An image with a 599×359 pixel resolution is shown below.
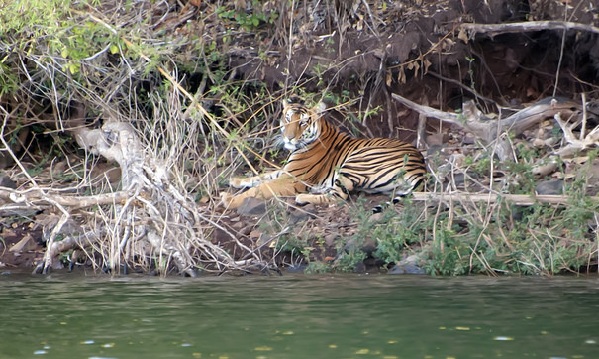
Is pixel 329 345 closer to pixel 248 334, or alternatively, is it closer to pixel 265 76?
pixel 248 334

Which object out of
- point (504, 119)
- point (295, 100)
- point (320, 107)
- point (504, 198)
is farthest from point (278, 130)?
point (504, 198)

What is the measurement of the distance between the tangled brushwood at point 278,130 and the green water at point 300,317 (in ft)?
2.07

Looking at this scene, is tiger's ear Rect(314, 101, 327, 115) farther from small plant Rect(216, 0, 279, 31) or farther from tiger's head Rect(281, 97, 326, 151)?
small plant Rect(216, 0, 279, 31)

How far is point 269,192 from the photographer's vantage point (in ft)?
40.1

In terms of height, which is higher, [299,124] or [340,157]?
[299,124]

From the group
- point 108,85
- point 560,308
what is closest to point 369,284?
point 560,308

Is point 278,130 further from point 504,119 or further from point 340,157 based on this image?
point 504,119

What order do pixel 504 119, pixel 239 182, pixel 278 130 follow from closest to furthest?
pixel 504 119 → pixel 239 182 → pixel 278 130

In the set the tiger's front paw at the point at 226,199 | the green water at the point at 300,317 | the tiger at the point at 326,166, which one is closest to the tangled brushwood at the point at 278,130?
the tiger's front paw at the point at 226,199

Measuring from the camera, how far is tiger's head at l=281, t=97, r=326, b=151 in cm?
1291

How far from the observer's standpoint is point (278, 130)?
13.5 m

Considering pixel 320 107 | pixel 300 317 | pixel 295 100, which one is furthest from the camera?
pixel 295 100

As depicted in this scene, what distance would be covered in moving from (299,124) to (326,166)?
1.98 ft

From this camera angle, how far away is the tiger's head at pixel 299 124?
12.9 m
